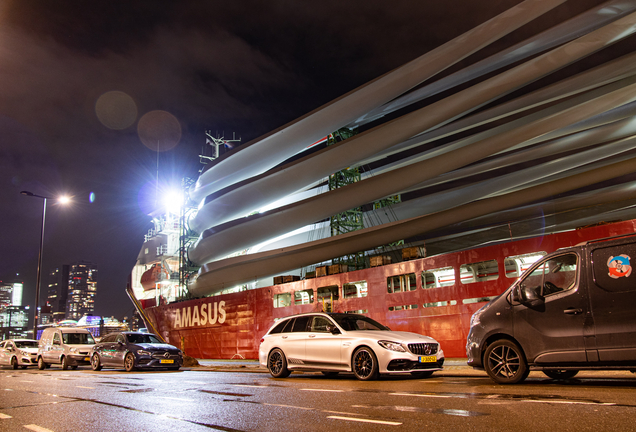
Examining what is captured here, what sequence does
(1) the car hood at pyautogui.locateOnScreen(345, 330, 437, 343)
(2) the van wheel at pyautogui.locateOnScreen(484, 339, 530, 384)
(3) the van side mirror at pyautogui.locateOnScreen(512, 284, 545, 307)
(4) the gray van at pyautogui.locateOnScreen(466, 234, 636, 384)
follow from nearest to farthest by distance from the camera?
(4) the gray van at pyautogui.locateOnScreen(466, 234, 636, 384), (3) the van side mirror at pyautogui.locateOnScreen(512, 284, 545, 307), (2) the van wheel at pyautogui.locateOnScreen(484, 339, 530, 384), (1) the car hood at pyautogui.locateOnScreen(345, 330, 437, 343)

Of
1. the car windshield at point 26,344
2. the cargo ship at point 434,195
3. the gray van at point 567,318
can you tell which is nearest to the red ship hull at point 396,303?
the cargo ship at point 434,195

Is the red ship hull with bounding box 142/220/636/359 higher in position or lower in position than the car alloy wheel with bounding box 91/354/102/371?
higher

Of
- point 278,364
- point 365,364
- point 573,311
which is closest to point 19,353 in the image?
point 278,364

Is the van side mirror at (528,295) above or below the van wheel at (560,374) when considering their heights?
above

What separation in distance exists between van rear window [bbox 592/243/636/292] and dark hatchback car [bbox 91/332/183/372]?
1401 cm

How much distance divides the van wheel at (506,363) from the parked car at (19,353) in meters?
21.9

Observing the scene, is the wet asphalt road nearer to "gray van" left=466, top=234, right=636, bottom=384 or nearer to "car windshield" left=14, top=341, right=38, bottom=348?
"gray van" left=466, top=234, right=636, bottom=384

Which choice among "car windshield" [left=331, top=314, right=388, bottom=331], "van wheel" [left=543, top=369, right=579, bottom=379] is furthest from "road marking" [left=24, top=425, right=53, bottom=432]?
→ "van wheel" [left=543, top=369, right=579, bottom=379]

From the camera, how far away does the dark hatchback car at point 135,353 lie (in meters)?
16.5

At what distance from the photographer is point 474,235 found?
27094 millimetres

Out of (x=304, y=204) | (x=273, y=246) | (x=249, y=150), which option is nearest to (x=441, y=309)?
(x=304, y=204)

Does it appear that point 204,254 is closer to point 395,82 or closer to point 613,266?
point 395,82

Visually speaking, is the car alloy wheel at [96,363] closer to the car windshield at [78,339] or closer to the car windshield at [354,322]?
the car windshield at [78,339]

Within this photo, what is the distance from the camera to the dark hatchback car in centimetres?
1645
